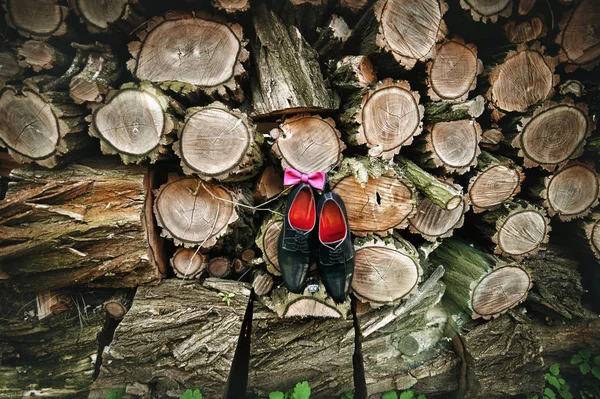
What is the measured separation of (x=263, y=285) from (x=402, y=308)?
40.5 inches

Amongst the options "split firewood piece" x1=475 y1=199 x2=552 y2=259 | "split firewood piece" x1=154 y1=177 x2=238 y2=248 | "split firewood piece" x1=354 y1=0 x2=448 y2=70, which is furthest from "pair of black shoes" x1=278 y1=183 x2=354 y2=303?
"split firewood piece" x1=475 y1=199 x2=552 y2=259

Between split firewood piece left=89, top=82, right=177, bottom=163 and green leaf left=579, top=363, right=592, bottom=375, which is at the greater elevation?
split firewood piece left=89, top=82, right=177, bottom=163

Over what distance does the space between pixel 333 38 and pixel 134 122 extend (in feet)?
4.43

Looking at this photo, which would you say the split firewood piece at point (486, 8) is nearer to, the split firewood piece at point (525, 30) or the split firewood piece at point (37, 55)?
the split firewood piece at point (525, 30)

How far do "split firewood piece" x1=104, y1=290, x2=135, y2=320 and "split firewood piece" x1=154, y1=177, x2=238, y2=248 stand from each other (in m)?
0.57

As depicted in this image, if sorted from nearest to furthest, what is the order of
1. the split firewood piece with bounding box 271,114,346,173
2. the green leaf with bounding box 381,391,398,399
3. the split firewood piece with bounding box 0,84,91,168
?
1. the split firewood piece with bounding box 0,84,91,168
2. the split firewood piece with bounding box 271,114,346,173
3. the green leaf with bounding box 381,391,398,399

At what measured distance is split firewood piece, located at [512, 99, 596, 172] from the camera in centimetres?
209

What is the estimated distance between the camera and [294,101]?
190 centimetres

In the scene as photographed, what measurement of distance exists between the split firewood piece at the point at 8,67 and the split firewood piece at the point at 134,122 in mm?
619

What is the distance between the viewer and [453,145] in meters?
2.06

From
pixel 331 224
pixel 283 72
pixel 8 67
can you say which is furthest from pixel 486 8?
pixel 8 67

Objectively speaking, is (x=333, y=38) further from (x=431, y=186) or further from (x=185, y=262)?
(x=185, y=262)

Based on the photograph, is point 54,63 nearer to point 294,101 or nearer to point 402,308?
point 294,101

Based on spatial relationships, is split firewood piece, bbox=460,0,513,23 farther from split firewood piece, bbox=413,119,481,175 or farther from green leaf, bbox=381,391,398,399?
green leaf, bbox=381,391,398,399
